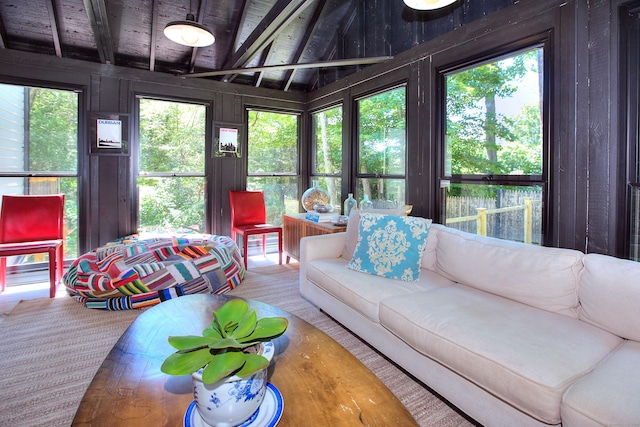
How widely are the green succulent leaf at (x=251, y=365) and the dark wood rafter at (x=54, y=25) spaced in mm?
4364

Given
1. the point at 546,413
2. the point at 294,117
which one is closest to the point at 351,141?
the point at 294,117

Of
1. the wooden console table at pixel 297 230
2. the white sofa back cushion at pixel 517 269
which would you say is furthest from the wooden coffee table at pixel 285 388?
the wooden console table at pixel 297 230

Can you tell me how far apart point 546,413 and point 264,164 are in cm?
466

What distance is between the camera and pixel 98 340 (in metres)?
2.42

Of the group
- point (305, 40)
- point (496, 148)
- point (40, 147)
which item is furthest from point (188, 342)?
point (305, 40)

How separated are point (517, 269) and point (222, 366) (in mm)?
1757

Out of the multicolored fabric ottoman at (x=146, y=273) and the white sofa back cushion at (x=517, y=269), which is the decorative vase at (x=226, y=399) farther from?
the multicolored fabric ottoman at (x=146, y=273)

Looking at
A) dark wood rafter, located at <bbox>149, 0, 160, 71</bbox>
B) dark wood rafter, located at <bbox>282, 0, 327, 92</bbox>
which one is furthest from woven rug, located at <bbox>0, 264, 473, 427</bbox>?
dark wood rafter, located at <bbox>282, 0, 327, 92</bbox>

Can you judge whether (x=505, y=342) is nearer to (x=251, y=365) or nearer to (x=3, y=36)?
(x=251, y=365)

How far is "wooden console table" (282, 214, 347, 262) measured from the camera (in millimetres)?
3594

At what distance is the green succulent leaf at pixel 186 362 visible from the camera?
915mm

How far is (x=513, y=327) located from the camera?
64.1 inches

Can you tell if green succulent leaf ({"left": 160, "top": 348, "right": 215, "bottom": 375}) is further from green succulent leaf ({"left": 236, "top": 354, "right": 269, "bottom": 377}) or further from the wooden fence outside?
the wooden fence outside

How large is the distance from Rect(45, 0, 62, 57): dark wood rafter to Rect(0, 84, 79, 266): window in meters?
0.46
